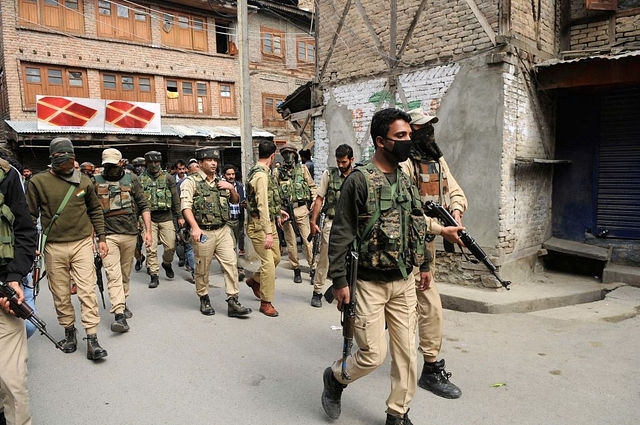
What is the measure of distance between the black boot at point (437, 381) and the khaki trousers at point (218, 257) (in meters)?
2.66

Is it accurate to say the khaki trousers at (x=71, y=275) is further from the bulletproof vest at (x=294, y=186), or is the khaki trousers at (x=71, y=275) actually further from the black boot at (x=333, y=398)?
the bulletproof vest at (x=294, y=186)

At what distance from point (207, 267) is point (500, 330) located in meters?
3.45

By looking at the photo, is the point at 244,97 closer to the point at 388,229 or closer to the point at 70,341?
the point at 70,341

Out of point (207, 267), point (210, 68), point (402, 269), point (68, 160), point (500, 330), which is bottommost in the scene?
point (500, 330)

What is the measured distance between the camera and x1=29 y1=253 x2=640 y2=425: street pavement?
315cm

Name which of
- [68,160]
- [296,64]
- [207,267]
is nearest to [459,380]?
[207,267]

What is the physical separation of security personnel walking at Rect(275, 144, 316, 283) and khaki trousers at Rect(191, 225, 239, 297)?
1.69 meters

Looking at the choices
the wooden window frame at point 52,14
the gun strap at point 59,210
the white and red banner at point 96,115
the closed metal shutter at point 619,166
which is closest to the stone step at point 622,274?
the closed metal shutter at point 619,166

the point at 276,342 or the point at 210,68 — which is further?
the point at 210,68

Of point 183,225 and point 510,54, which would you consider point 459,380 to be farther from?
point 183,225

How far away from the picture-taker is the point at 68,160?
4070 mm

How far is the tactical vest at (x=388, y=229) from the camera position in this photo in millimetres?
2771

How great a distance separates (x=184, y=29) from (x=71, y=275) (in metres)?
17.2

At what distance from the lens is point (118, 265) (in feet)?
16.6
